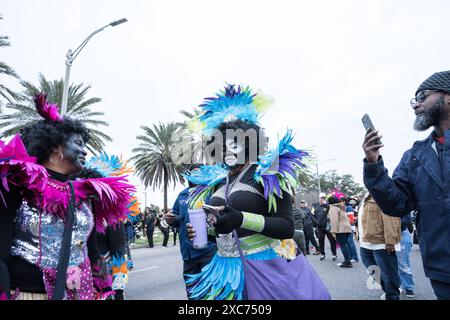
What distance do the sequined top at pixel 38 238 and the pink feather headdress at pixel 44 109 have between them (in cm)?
59

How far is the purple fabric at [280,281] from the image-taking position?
80.5 inches

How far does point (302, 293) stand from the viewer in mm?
2031

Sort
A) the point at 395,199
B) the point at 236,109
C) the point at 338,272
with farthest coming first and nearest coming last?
the point at 338,272 → the point at 236,109 → the point at 395,199

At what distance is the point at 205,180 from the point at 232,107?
0.64m

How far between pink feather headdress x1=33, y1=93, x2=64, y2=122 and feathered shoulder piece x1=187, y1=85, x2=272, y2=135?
1134 mm

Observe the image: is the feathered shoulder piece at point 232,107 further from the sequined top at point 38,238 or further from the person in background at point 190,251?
the sequined top at point 38,238

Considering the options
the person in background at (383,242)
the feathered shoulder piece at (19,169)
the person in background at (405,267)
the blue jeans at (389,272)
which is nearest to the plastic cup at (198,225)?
the feathered shoulder piece at (19,169)

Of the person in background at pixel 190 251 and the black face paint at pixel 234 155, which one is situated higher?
the black face paint at pixel 234 155

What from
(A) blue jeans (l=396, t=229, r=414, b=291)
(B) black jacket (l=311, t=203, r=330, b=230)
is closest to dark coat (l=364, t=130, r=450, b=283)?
(A) blue jeans (l=396, t=229, r=414, b=291)

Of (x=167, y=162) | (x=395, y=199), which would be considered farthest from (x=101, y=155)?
(x=167, y=162)

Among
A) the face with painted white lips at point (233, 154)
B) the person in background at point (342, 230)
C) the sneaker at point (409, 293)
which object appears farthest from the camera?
the person in background at point (342, 230)
